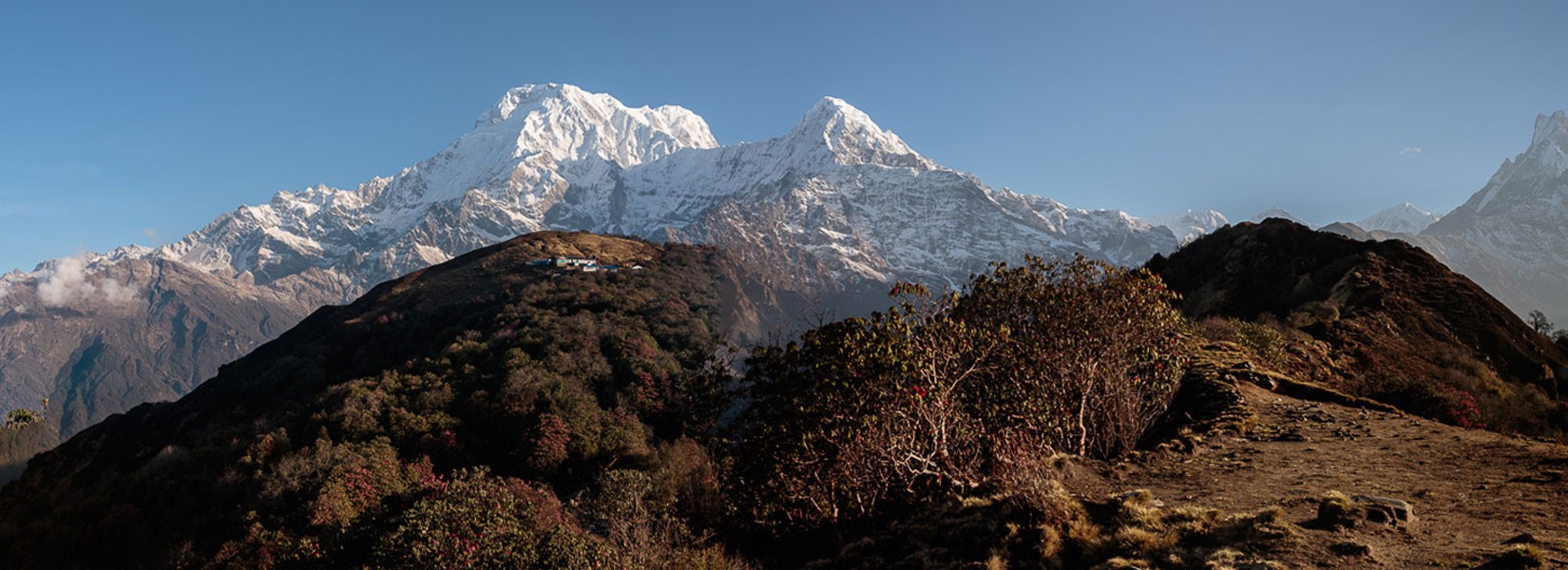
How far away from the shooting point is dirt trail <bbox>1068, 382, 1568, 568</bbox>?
36.7ft

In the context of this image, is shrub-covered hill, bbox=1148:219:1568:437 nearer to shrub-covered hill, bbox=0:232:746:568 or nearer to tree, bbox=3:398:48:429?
shrub-covered hill, bbox=0:232:746:568

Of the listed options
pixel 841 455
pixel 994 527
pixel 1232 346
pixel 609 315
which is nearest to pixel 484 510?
pixel 841 455

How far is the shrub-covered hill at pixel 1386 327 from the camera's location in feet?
94.5

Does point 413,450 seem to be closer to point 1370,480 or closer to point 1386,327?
point 1370,480

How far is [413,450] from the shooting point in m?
47.8

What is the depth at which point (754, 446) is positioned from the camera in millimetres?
17859

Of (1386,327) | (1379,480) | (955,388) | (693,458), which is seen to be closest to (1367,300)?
(1386,327)

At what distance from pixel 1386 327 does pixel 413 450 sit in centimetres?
6028

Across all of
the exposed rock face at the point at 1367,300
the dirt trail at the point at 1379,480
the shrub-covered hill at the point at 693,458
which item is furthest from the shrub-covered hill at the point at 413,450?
the exposed rock face at the point at 1367,300

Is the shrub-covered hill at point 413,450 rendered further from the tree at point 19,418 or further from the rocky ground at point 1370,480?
the rocky ground at point 1370,480

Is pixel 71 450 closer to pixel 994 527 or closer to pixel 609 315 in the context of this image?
pixel 609 315

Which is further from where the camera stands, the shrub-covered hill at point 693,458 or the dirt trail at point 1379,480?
the shrub-covered hill at point 693,458

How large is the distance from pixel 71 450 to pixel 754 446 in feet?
247

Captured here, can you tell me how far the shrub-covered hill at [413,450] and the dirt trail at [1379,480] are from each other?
43.8 feet
